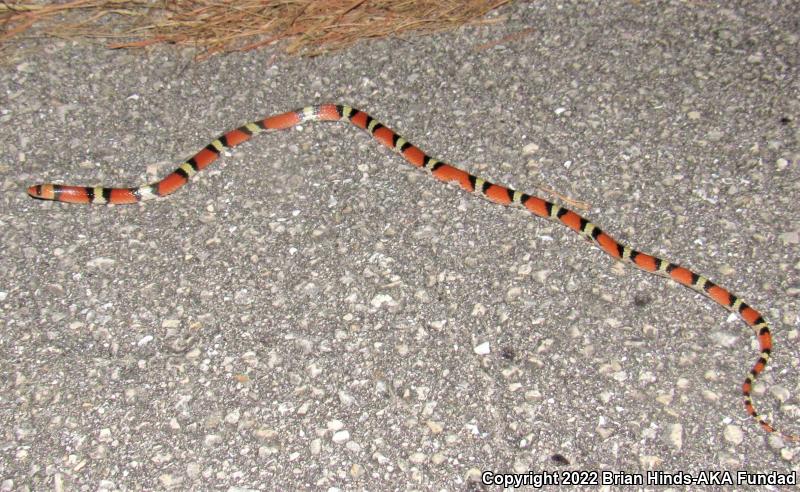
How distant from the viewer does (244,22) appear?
23.2 ft

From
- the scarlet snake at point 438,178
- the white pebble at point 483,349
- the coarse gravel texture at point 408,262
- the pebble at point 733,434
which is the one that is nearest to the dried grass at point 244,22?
the coarse gravel texture at point 408,262

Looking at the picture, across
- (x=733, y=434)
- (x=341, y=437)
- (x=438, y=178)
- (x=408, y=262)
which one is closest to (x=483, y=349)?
(x=408, y=262)

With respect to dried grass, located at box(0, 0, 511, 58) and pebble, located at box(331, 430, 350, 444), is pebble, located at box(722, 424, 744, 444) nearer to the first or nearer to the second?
pebble, located at box(331, 430, 350, 444)

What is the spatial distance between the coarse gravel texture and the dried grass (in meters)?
0.18

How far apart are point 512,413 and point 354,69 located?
3.61 meters

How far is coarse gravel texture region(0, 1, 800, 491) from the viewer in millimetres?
4281

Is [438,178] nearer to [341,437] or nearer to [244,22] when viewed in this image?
[341,437]

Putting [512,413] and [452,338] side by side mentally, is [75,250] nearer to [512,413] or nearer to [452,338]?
[452,338]

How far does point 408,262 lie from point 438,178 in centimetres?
87

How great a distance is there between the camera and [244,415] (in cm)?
444

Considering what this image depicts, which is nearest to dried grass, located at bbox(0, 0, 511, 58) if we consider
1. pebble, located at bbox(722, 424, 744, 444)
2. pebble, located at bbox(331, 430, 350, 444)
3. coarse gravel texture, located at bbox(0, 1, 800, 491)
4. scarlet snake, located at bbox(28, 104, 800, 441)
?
coarse gravel texture, located at bbox(0, 1, 800, 491)

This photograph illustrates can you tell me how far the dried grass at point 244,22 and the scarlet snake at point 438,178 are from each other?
960mm

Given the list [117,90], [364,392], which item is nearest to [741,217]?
[364,392]

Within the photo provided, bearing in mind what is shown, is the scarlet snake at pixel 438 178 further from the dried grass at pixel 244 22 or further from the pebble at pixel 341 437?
the pebble at pixel 341 437
